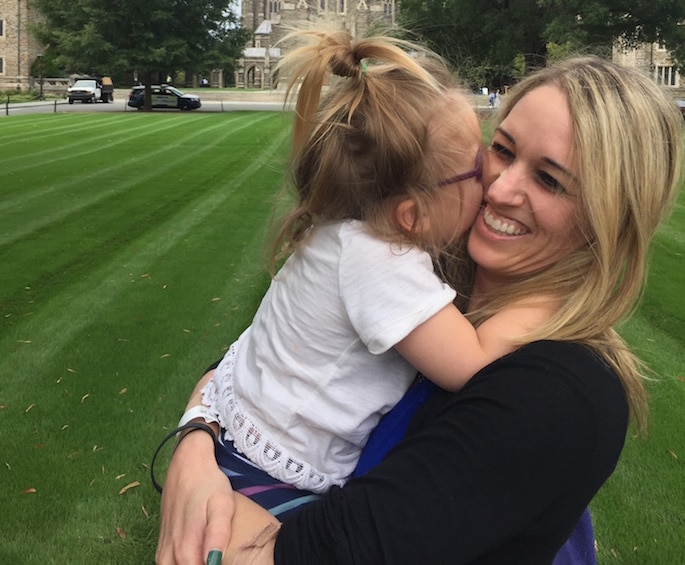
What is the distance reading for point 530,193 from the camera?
1.52 m

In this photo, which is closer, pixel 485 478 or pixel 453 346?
pixel 485 478

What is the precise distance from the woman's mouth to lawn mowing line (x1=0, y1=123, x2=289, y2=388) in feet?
12.5

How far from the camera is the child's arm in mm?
1438

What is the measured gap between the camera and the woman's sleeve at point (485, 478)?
3.90 ft

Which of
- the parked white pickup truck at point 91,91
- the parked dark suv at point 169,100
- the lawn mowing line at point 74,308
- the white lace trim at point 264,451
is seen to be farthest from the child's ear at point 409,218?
the parked white pickup truck at point 91,91

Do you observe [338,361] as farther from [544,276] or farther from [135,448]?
[135,448]

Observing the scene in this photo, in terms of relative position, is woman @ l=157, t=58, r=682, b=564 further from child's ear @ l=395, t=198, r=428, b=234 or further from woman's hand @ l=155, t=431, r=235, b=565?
child's ear @ l=395, t=198, r=428, b=234

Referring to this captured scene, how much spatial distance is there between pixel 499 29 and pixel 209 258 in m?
28.8

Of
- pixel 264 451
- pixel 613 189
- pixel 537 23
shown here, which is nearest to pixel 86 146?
pixel 264 451

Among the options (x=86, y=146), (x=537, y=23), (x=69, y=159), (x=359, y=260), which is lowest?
(x=359, y=260)

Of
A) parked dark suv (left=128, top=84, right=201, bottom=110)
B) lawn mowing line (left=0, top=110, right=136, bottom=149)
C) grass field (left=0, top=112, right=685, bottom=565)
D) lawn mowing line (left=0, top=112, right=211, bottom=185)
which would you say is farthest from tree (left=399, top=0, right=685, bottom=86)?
grass field (left=0, top=112, right=685, bottom=565)

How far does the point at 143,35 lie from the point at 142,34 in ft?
0.30

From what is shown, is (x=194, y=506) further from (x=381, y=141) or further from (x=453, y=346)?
(x=381, y=141)

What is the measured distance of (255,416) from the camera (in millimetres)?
1711
